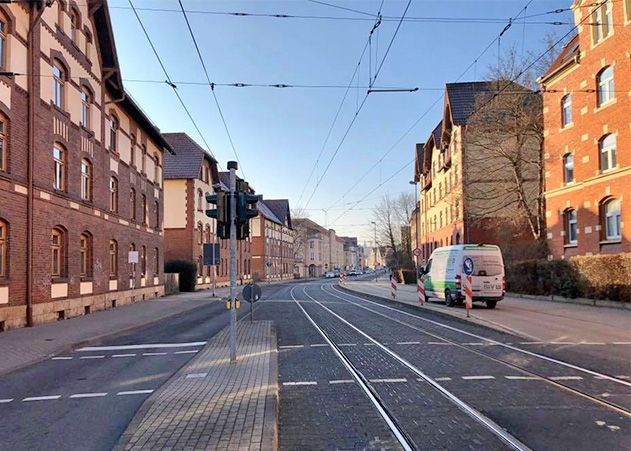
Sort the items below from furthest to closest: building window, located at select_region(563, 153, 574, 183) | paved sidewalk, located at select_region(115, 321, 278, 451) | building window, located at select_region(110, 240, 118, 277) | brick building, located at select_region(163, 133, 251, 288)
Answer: brick building, located at select_region(163, 133, 251, 288), building window, located at select_region(563, 153, 574, 183), building window, located at select_region(110, 240, 118, 277), paved sidewalk, located at select_region(115, 321, 278, 451)

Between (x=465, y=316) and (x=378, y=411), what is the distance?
1228 centimetres

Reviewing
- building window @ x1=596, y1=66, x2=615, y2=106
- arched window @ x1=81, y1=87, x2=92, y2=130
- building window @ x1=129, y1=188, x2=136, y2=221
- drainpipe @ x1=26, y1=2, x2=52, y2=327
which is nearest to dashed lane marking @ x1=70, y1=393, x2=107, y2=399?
drainpipe @ x1=26, y1=2, x2=52, y2=327

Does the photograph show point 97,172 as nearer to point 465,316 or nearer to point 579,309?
point 465,316

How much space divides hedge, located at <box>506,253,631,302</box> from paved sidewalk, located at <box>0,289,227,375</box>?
55.2 ft

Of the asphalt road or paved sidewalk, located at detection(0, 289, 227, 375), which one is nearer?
the asphalt road

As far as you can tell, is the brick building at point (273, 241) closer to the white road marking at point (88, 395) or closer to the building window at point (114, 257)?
the building window at point (114, 257)

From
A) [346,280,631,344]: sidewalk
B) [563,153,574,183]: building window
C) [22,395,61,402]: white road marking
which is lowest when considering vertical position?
[346,280,631,344]: sidewalk

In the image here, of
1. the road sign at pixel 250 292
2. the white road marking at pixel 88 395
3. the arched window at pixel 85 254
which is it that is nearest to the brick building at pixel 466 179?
the arched window at pixel 85 254

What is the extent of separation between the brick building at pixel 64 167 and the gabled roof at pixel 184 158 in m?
15.0

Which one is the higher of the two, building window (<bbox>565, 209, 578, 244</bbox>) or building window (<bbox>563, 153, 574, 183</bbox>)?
building window (<bbox>563, 153, 574, 183</bbox>)

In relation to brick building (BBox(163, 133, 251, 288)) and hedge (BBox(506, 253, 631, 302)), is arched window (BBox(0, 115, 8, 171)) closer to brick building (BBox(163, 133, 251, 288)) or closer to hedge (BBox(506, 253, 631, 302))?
hedge (BBox(506, 253, 631, 302))

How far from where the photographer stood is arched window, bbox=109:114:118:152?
88.5 ft

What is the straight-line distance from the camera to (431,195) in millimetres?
60594

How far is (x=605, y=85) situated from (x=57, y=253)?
2469cm
